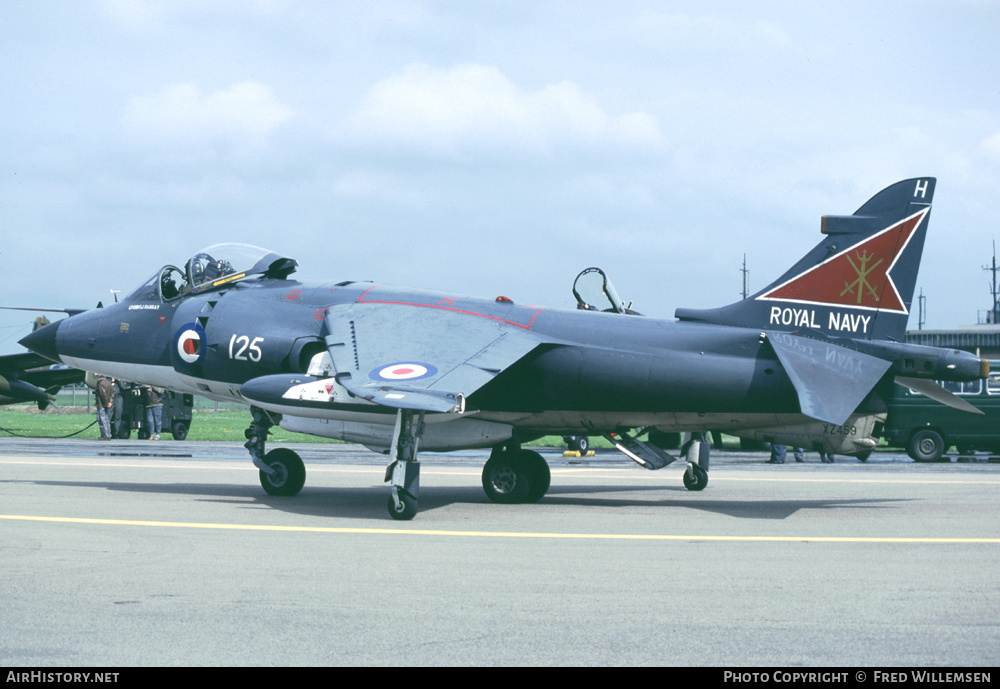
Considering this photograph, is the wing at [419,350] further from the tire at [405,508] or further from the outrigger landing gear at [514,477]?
the outrigger landing gear at [514,477]

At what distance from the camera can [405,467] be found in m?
12.5

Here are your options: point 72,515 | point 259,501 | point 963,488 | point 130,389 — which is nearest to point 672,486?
point 963,488

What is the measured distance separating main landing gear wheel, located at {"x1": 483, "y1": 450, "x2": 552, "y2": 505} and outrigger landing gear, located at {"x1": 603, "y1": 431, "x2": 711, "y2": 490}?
3.75ft

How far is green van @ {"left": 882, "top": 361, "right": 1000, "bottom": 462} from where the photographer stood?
92.8 ft

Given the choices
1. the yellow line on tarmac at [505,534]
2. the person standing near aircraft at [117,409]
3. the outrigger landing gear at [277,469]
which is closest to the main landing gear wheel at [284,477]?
the outrigger landing gear at [277,469]

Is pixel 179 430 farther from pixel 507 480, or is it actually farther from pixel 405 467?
pixel 405 467

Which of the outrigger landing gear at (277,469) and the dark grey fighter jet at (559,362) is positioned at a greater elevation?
the dark grey fighter jet at (559,362)

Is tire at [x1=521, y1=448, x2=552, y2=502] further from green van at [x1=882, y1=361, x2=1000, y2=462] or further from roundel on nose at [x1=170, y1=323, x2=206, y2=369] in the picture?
green van at [x1=882, y1=361, x2=1000, y2=462]

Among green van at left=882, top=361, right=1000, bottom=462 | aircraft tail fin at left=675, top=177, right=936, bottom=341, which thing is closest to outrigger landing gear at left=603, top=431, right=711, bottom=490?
aircraft tail fin at left=675, top=177, right=936, bottom=341

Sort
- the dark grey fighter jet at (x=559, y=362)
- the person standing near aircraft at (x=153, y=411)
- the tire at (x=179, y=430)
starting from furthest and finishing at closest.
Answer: the tire at (x=179, y=430), the person standing near aircraft at (x=153, y=411), the dark grey fighter jet at (x=559, y=362)

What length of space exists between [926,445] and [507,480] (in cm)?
1748

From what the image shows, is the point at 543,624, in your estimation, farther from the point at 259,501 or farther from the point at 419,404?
the point at 259,501

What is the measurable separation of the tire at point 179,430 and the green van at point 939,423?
864 inches

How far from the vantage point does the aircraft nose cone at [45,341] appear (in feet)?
57.0
